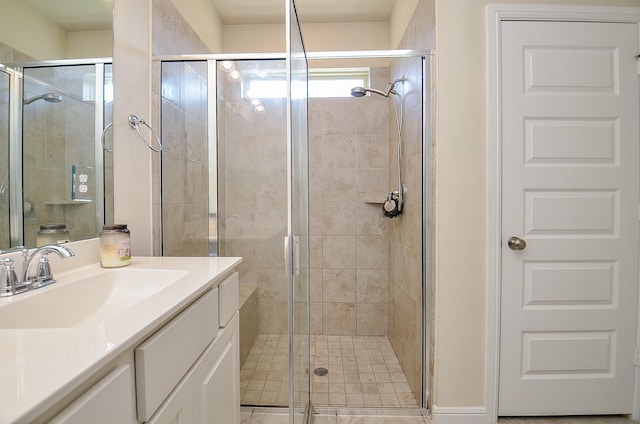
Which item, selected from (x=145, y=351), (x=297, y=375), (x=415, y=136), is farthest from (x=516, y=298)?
(x=145, y=351)

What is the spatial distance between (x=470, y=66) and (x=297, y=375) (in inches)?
66.1

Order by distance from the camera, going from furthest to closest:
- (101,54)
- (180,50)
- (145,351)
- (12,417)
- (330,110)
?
(330,110)
(180,50)
(101,54)
(145,351)
(12,417)

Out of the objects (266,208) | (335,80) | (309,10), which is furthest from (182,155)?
(309,10)

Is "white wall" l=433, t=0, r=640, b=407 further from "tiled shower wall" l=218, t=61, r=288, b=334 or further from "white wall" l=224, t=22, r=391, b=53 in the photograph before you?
"white wall" l=224, t=22, r=391, b=53

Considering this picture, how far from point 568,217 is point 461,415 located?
1147 millimetres

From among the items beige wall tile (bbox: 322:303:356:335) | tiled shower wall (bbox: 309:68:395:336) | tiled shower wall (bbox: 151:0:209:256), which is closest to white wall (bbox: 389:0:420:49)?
tiled shower wall (bbox: 309:68:395:336)

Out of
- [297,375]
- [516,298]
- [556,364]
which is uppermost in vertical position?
[516,298]

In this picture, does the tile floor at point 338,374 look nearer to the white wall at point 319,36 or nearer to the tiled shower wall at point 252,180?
the tiled shower wall at point 252,180

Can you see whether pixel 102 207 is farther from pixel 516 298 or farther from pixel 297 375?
pixel 516 298

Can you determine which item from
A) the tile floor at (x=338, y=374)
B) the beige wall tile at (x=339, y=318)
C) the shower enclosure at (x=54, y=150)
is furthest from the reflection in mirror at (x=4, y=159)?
the beige wall tile at (x=339, y=318)

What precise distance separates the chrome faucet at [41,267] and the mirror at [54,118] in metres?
0.08

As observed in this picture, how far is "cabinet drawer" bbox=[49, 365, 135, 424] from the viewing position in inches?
16.1

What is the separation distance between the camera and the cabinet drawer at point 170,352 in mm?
578

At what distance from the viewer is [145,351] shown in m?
0.58
